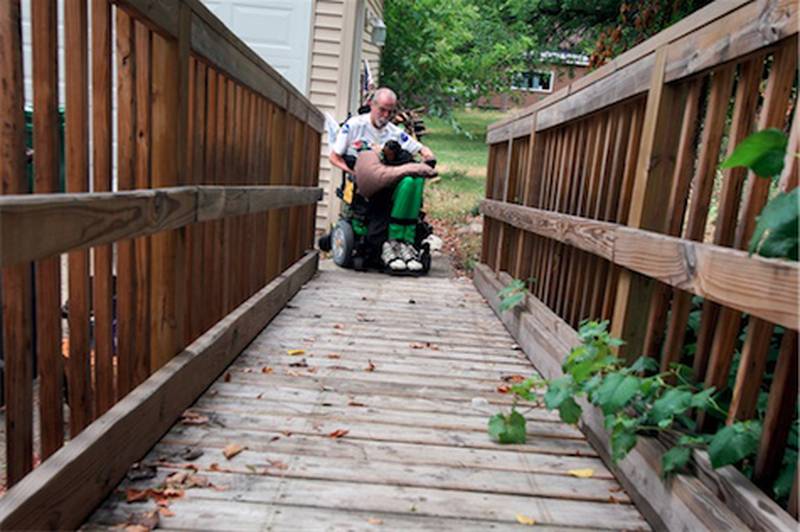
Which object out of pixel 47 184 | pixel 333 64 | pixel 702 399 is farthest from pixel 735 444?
pixel 333 64

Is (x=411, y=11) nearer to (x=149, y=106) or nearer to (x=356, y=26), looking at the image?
(x=356, y=26)

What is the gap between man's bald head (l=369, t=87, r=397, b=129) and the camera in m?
5.45

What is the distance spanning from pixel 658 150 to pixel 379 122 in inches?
153

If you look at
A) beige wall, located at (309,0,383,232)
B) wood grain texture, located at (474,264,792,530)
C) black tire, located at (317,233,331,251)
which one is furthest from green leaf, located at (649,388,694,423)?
beige wall, located at (309,0,383,232)

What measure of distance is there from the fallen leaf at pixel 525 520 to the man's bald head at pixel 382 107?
431 cm

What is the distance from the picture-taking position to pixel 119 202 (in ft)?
5.14

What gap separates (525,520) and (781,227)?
1.00 metres

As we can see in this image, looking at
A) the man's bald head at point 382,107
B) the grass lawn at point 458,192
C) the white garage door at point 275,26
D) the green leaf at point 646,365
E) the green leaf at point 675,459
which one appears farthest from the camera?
the grass lawn at point 458,192

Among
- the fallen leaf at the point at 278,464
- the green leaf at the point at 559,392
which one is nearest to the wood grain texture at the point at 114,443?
the fallen leaf at the point at 278,464

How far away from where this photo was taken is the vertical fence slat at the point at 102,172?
163cm

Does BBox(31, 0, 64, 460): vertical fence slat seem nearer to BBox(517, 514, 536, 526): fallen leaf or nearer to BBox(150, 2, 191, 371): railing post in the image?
BBox(150, 2, 191, 371): railing post

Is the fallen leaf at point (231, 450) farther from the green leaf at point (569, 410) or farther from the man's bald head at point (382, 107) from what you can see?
the man's bald head at point (382, 107)

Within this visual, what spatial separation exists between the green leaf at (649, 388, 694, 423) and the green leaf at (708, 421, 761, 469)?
0.13 meters

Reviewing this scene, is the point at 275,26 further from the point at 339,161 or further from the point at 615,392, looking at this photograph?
the point at 615,392
